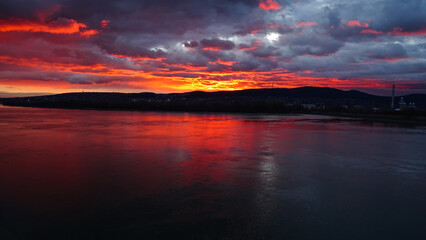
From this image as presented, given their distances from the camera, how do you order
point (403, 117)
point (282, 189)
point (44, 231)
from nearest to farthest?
point (44, 231) → point (282, 189) → point (403, 117)

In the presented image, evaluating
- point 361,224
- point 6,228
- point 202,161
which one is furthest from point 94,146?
point 361,224

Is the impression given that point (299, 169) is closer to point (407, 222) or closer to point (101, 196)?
point (407, 222)

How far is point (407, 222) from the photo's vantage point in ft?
18.0

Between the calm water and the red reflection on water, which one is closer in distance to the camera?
the calm water

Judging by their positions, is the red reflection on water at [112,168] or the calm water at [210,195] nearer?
the calm water at [210,195]

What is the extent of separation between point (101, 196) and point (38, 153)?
723cm

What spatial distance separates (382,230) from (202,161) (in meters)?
6.69

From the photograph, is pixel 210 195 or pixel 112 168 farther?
pixel 112 168

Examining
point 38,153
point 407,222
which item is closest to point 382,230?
point 407,222

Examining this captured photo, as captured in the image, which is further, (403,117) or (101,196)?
(403,117)

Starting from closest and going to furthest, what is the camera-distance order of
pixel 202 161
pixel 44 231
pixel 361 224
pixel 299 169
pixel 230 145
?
pixel 44 231, pixel 361 224, pixel 299 169, pixel 202 161, pixel 230 145

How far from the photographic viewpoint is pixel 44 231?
16.2 feet

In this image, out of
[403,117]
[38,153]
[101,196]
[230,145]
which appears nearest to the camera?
[101,196]

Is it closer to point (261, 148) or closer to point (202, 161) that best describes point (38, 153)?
point (202, 161)
